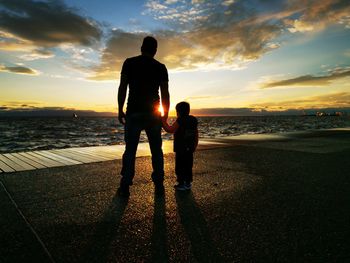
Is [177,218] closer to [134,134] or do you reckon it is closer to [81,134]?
[134,134]

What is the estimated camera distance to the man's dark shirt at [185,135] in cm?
460

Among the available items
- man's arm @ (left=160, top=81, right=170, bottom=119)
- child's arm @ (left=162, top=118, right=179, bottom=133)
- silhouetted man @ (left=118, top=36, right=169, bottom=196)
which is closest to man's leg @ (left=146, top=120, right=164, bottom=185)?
silhouetted man @ (left=118, top=36, right=169, bottom=196)

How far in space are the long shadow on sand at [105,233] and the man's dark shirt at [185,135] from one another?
1329mm

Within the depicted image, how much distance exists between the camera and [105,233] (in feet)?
9.08

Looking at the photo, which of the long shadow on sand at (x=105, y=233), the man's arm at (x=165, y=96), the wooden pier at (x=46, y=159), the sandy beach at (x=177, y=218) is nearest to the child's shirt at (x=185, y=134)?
the man's arm at (x=165, y=96)

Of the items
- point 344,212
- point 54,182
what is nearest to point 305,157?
point 344,212

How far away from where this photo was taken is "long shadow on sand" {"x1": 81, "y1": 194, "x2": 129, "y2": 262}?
91.3 inches

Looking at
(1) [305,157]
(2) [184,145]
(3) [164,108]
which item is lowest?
(1) [305,157]

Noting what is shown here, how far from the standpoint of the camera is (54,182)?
4840mm

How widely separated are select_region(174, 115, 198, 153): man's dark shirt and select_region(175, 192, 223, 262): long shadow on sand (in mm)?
889

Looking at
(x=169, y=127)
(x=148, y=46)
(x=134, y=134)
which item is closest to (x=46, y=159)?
(x=134, y=134)

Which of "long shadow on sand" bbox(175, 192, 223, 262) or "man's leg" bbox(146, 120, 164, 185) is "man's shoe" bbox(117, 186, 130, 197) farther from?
"long shadow on sand" bbox(175, 192, 223, 262)

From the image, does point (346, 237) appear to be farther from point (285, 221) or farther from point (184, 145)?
point (184, 145)

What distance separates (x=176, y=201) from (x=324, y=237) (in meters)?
1.89
